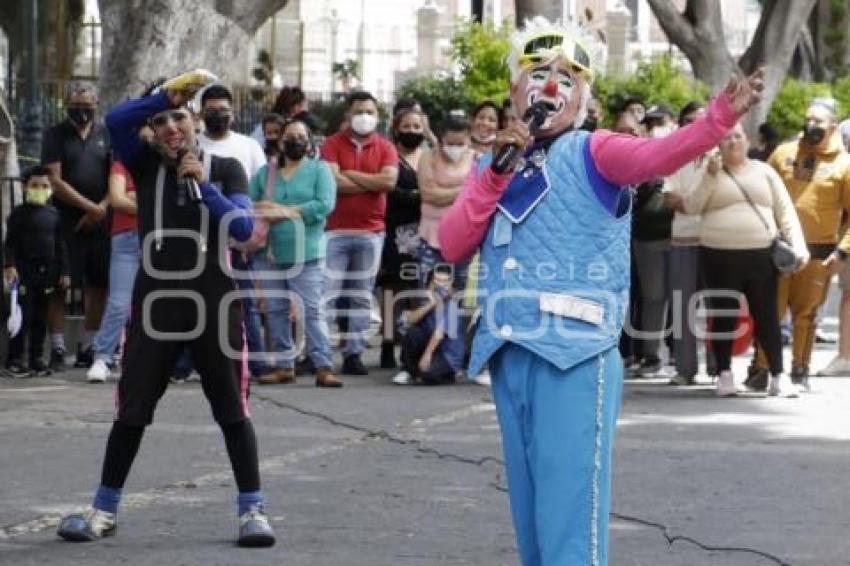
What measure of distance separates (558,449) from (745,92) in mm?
1160

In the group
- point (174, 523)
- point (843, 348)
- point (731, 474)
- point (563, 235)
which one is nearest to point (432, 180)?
point (843, 348)

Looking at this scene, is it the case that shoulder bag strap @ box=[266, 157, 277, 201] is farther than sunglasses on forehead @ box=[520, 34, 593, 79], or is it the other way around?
shoulder bag strap @ box=[266, 157, 277, 201]

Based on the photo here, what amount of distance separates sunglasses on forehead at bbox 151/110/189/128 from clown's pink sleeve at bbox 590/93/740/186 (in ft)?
8.46

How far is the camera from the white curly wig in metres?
6.22

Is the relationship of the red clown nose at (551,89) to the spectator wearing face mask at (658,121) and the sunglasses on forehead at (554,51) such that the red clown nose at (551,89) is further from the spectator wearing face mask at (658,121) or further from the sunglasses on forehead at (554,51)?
the spectator wearing face mask at (658,121)

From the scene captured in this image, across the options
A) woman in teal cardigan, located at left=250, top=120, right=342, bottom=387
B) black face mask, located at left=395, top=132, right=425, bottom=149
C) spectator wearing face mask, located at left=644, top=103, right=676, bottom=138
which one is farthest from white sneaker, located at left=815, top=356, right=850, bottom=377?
woman in teal cardigan, located at left=250, top=120, right=342, bottom=387

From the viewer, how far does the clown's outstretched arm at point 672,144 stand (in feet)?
18.5

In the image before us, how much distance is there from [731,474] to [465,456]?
4.61ft

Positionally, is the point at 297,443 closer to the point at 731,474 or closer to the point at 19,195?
the point at 731,474

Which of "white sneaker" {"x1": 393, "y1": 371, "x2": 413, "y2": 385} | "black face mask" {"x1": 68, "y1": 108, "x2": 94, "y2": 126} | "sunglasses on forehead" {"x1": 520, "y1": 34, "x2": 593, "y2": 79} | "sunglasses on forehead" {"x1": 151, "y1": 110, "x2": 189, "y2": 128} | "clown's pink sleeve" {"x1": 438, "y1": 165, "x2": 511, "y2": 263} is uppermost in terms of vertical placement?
"sunglasses on forehead" {"x1": 520, "y1": 34, "x2": 593, "y2": 79}

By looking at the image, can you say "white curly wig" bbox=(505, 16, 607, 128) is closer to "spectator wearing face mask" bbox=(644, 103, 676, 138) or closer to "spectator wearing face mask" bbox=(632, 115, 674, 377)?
"spectator wearing face mask" bbox=(632, 115, 674, 377)

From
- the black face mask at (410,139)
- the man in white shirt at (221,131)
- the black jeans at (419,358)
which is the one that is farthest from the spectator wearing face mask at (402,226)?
the man in white shirt at (221,131)

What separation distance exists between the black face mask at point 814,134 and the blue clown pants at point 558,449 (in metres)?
8.12

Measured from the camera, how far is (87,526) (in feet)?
26.6
